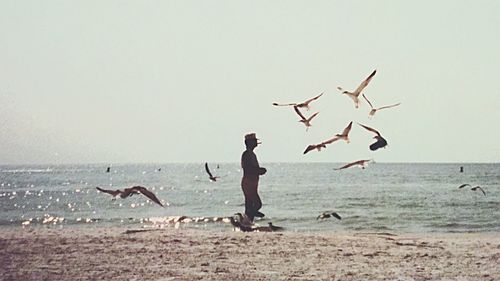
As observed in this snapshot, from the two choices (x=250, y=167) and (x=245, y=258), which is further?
(x=250, y=167)

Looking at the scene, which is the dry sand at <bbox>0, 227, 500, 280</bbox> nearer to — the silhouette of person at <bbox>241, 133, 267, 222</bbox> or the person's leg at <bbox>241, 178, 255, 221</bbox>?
the person's leg at <bbox>241, 178, 255, 221</bbox>

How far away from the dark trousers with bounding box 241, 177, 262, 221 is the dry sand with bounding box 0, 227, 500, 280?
0.96m

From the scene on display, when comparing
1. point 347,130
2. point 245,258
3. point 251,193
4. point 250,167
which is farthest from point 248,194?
point 347,130

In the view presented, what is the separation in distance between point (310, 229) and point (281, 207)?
15.5 m

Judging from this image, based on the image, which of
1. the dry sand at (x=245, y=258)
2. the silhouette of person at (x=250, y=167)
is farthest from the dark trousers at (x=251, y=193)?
the dry sand at (x=245, y=258)

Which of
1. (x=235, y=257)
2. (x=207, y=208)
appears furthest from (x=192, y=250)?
(x=207, y=208)

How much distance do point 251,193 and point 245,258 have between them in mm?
3000

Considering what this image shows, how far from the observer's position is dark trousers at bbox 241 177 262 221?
58.3 feet

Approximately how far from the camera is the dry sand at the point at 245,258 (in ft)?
43.0

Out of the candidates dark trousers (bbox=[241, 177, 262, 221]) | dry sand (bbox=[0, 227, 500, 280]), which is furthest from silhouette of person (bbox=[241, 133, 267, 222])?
dry sand (bbox=[0, 227, 500, 280])

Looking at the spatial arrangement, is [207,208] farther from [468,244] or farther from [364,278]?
[364,278]

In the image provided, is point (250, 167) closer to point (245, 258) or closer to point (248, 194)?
point (248, 194)

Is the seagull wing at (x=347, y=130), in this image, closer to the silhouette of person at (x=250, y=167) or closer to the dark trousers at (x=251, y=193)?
the silhouette of person at (x=250, y=167)

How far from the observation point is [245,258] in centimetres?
1538
